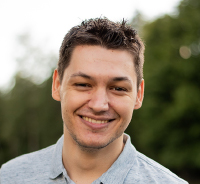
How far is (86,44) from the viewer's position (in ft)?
8.70

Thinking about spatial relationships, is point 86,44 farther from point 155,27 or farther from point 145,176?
point 155,27

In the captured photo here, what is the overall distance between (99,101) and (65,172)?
74cm

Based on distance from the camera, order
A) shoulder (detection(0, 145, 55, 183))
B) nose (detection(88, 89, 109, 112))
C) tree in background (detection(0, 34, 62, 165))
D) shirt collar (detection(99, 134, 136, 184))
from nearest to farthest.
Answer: nose (detection(88, 89, 109, 112)) → shirt collar (detection(99, 134, 136, 184)) → shoulder (detection(0, 145, 55, 183)) → tree in background (detection(0, 34, 62, 165))

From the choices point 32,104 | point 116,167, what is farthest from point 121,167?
point 32,104

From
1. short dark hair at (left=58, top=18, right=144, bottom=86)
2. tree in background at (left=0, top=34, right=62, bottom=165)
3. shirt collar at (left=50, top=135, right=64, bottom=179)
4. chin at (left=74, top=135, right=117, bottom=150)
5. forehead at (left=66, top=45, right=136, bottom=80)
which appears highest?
short dark hair at (left=58, top=18, right=144, bottom=86)

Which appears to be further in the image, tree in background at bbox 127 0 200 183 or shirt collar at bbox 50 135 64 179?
tree in background at bbox 127 0 200 183

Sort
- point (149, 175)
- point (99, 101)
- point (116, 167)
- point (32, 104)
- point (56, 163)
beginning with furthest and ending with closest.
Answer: point (32, 104) → point (56, 163) → point (116, 167) → point (149, 175) → point (99, 101)

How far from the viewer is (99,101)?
245cm

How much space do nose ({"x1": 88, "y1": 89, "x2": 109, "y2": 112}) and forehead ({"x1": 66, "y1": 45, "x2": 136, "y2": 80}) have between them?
0.15 metres

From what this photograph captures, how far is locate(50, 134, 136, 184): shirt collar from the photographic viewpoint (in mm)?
2555

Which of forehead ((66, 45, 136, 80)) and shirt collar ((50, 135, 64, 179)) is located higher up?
forehead ((66, 45, 136, 80))

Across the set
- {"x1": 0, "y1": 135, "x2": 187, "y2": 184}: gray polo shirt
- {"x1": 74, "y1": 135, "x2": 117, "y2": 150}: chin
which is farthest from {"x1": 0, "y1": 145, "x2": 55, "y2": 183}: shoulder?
{"x1": 74, "y1": 135, "x2": 117, "y2": 150}: chin

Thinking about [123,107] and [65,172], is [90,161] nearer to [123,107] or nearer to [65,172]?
[65,172]

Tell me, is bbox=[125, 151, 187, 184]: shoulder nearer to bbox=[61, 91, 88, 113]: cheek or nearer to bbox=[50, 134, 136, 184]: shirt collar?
bbox=[50, 134, 136, 184]: shirt collar
